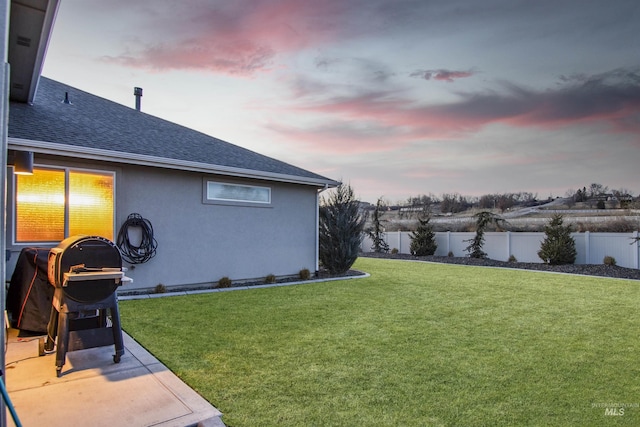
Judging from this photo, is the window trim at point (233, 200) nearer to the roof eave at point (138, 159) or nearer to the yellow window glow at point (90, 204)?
the roof eave at point (138, 159)

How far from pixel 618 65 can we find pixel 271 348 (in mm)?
12064

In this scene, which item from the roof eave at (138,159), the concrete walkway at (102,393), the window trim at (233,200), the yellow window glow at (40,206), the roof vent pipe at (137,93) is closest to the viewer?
the concrete walkway at (102,393)

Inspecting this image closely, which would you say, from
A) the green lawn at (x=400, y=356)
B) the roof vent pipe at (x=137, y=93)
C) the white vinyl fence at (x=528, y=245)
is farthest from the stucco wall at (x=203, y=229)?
the white vinyl fence at (x=528, y=245)

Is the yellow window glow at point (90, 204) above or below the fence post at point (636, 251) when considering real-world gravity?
above

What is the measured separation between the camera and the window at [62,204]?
20.1 ft

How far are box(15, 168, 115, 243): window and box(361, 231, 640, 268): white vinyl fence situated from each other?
13716 mm

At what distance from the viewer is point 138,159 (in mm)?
6773

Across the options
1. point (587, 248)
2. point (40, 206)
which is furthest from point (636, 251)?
point (40, 206)

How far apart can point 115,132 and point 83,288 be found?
5448mm

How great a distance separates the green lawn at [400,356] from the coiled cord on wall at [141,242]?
103 centimetres

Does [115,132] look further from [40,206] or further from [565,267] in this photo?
[565,267]

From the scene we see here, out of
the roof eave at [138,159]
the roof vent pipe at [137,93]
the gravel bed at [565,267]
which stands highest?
the roof vent pipe at [137,93]

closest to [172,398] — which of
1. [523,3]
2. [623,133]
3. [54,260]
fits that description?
[54,260]

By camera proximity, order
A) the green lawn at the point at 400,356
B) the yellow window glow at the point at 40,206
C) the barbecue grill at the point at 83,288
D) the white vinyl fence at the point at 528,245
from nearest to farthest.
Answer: the green lawn at the point at 400,356
the barbecue grill at the point at 83,288
the yellow window glow at the point at 40,206
the white vinyl fence at the point at 528,245
